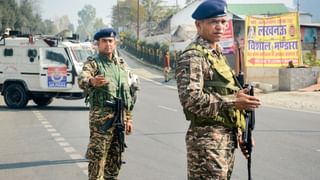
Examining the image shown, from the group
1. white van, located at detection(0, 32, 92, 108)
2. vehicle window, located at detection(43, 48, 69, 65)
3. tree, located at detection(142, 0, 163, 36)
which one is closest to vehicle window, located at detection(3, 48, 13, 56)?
white van, located at detection(0, 32, 92, 108)

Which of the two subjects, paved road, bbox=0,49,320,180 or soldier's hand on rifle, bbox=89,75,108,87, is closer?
soldier's hand on rifle, bbox=89,75,108,87

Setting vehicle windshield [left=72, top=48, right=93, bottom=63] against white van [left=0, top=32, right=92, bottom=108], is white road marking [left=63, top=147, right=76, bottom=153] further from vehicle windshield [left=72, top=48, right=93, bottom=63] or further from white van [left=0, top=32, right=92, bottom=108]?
vehicle windshield [left=72, top=48, right=93, bottom=63]

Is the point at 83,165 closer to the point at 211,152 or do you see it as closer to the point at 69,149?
the point at 69,149

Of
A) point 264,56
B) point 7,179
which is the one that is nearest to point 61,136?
point 7,179

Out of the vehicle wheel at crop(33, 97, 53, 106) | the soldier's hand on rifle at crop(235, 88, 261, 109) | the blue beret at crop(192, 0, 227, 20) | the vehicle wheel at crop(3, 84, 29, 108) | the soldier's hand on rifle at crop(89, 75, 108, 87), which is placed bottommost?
the vehicle wheel at crop(33, 97, 53, 106)

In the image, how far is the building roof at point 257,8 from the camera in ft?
227

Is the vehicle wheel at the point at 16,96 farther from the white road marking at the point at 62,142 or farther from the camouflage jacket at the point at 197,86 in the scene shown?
the camouflage jacket at the point at 197,86

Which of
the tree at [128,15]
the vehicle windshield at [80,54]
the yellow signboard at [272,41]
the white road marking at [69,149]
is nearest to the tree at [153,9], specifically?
the tree at [128,15]

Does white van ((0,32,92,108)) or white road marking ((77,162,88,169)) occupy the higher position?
white van ((0,32,92,108))

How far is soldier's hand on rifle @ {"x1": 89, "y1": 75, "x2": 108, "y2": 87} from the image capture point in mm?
5617

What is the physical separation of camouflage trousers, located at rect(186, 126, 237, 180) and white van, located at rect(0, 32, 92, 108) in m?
14.0

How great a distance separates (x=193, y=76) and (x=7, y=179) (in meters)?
4.82

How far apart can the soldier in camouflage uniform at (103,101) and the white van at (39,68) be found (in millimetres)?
11789

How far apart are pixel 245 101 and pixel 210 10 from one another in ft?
2.09
